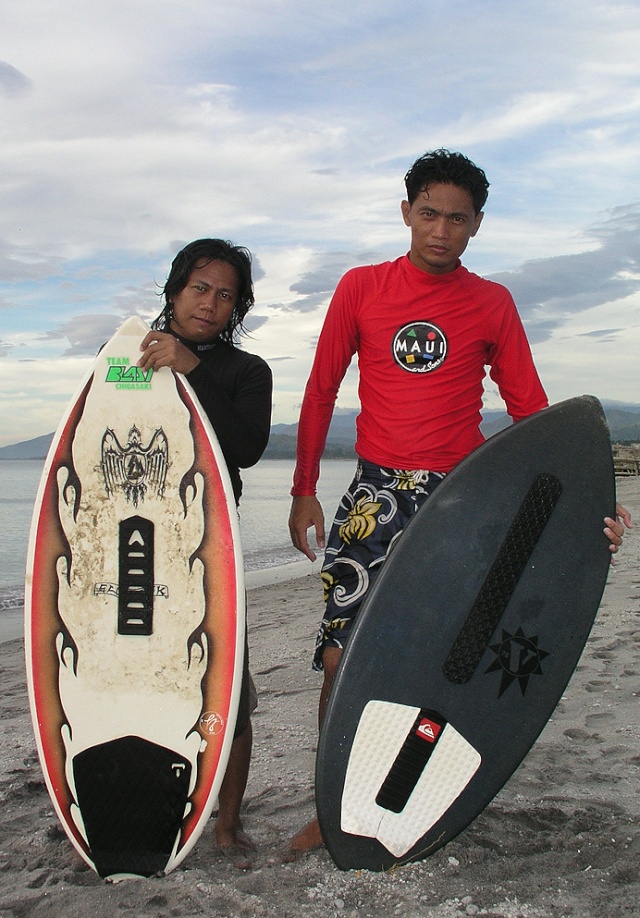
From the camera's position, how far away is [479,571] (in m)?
2.14

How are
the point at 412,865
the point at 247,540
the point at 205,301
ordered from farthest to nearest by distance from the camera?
the point at 247,540, the point at 205,301, the point at 412,865

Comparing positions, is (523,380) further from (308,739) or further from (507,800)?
(308,739)

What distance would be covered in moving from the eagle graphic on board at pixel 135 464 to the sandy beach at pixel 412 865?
3.29ft

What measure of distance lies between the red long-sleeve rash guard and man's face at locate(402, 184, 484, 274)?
6cm

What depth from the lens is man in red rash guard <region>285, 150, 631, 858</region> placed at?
2.12m

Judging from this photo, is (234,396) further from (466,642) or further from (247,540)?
(247,540)

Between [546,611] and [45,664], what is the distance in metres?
1.43

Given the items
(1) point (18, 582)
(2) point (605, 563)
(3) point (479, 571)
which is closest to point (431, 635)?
(3) point (479, 571)

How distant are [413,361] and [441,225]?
0.37 m

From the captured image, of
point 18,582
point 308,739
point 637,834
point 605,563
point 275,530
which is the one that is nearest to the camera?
point 637,834

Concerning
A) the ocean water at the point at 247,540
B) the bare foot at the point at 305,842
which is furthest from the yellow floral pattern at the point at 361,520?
the ocean water at the point at 247,540

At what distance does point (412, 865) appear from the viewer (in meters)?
2.04

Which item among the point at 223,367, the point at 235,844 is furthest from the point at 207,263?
the point at 235,844

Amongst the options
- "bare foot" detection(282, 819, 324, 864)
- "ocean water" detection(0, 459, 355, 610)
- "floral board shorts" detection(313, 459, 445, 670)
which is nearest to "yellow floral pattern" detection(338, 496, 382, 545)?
"floral board shorts" detection(313, 459, 445, 670)
